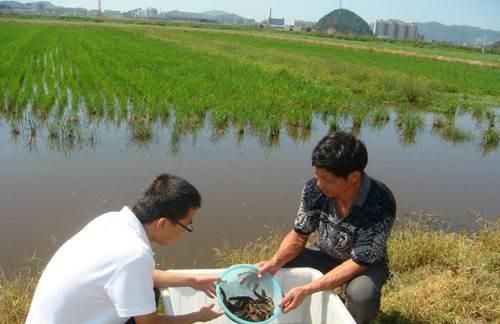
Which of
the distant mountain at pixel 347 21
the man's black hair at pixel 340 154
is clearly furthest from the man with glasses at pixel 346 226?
the distant mountain at pixel 347 21

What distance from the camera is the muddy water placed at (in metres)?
4.01

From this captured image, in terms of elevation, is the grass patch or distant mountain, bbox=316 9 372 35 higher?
distant mountain, bbox=316 9 372 35

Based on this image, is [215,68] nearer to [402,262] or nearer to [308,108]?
[308,108]

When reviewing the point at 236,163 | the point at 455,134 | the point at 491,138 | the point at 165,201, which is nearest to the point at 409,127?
the point at 455,134

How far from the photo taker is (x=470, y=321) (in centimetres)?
260

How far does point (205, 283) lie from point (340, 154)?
0.80 meters

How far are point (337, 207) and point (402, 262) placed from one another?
113 centimetres

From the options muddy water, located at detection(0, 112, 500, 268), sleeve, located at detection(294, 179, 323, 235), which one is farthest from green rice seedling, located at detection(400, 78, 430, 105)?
sleeve, located at detection(294, 179, 323, 235)

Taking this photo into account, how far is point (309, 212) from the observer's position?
2520mm

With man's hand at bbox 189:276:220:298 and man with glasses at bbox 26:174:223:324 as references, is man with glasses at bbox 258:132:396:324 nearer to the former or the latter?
man's hand at bbox 189:276:220:298

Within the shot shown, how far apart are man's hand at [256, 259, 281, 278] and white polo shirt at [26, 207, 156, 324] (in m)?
0.85

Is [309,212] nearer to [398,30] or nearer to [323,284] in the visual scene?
[323,284]

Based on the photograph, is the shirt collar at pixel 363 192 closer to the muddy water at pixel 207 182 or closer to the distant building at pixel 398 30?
the muddy water at pixel 207 182

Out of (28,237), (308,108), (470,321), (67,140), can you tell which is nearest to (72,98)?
(67,140)
